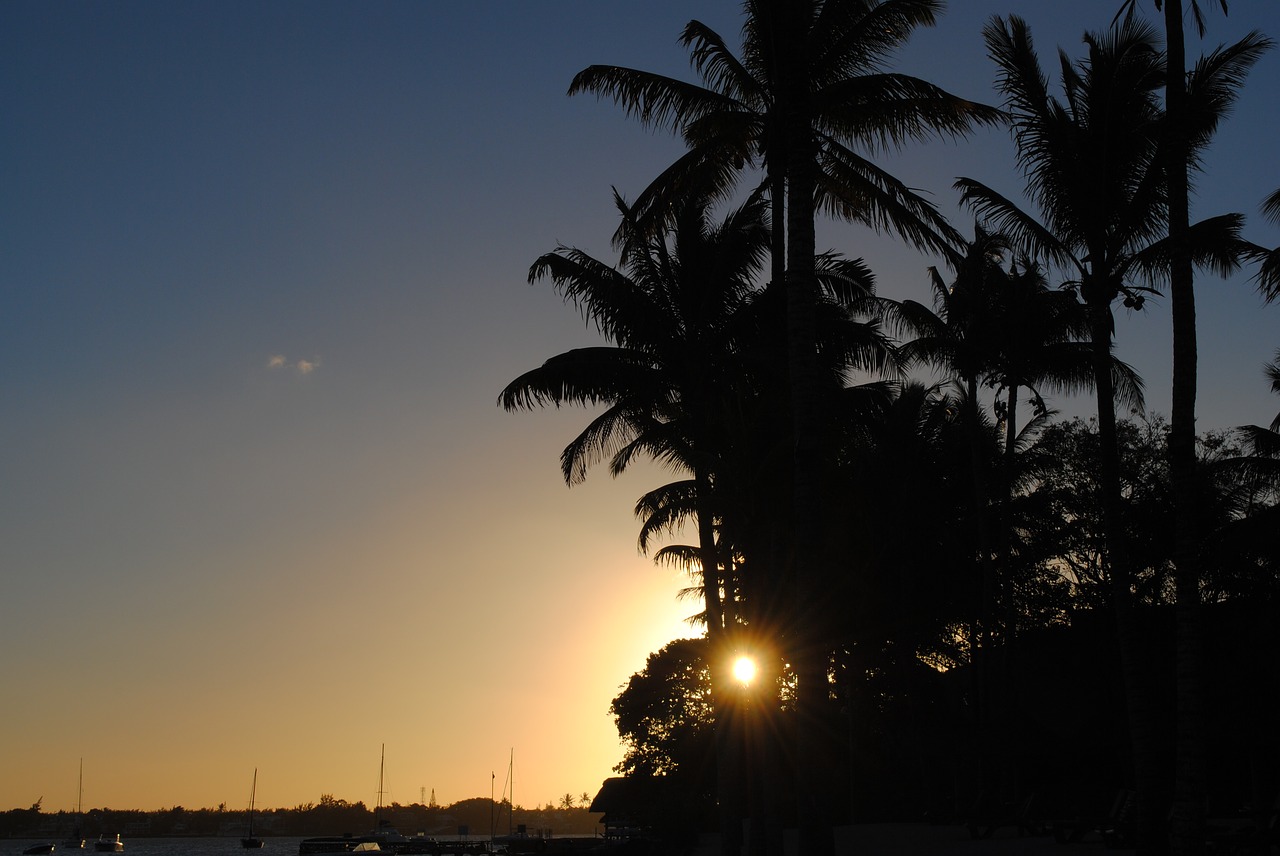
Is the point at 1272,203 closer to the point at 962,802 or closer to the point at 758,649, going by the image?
the point at 758,649

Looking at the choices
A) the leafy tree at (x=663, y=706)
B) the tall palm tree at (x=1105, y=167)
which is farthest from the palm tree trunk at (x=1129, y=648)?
the leafy tree at (x=663, y=706)

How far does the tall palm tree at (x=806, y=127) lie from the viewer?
15.5 metres

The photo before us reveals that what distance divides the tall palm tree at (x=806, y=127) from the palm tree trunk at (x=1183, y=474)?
11.2ft

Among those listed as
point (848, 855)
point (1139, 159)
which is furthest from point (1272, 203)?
point (848, 855)

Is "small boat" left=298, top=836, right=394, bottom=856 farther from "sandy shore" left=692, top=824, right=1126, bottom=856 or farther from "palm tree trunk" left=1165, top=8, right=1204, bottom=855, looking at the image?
"palm tree trunk" left=1165, top=8, right=1204, bottom=855

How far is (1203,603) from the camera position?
31406 millimetres

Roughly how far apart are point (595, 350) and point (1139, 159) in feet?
34.3

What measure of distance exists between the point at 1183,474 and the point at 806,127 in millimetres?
7286

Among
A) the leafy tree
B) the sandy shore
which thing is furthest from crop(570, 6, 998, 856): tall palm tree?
the leafy tree

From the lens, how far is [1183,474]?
14.0 meters

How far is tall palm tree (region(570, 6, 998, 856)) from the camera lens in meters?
15.5

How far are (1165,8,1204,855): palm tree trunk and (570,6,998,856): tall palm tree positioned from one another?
3401 millimetres

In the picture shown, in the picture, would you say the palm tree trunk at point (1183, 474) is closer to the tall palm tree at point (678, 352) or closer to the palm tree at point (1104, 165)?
the palm tree at point (1104, 165)

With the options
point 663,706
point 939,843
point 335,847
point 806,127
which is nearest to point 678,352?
point 806,127
